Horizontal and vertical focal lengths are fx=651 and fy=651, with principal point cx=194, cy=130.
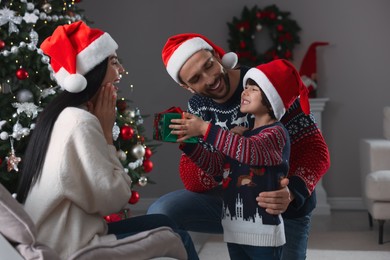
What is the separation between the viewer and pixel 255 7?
18.6 ft

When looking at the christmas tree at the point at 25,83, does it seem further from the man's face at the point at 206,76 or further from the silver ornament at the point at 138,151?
the man's face at the point at 206,76

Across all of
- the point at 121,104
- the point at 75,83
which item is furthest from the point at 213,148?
the point at 121,104

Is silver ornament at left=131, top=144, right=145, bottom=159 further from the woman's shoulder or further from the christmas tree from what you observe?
the woman's shoulder

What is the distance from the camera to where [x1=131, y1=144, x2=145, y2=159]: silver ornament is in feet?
11.8

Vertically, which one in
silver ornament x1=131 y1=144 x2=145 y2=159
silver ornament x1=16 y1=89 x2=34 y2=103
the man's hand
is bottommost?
silver ornament x1=131 y1=144 x2=145 y2=159

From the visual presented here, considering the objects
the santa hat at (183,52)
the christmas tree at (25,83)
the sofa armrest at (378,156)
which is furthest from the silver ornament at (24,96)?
the sofa armrest at (378,156)

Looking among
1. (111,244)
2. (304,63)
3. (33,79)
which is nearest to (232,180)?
(111,244)

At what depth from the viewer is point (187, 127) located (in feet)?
6.57

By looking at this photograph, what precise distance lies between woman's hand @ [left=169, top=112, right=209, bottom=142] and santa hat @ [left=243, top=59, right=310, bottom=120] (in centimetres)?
26

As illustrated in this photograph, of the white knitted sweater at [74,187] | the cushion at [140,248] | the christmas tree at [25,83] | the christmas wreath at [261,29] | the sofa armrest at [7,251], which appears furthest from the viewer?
the christmas wreath at [261,29]

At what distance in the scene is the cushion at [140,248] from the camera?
5.32ft

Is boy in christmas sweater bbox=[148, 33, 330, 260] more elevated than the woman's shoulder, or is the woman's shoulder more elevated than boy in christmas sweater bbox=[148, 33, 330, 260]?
the woman's shoulder

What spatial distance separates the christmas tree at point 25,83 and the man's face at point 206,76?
120cm

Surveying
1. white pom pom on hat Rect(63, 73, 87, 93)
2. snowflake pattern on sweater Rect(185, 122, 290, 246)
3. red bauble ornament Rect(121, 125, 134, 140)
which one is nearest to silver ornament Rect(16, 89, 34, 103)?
red bauble ornament Rect(121, 125, 134, 140)
